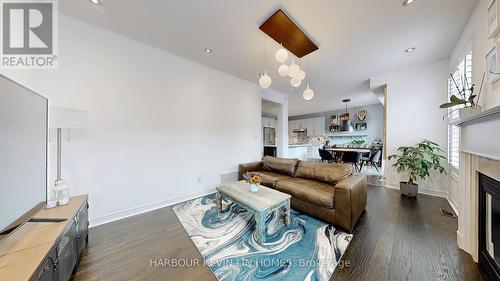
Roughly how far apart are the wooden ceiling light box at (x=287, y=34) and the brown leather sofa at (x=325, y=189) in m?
2.13

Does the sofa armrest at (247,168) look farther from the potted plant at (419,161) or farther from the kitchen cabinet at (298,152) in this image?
the kitchen cabinet at (298,152)

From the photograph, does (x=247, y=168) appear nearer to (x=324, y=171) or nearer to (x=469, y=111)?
(x=324, y=171)

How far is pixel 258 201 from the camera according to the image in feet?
6.92

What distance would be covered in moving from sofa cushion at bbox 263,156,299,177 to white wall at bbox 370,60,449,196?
8.20ft

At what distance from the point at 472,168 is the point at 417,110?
Answer: 2.57 metres

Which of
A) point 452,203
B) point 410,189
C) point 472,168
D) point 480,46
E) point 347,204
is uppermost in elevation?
point 480,46

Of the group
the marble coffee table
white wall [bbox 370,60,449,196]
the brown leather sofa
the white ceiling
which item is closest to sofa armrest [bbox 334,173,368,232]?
the brown leather sofa

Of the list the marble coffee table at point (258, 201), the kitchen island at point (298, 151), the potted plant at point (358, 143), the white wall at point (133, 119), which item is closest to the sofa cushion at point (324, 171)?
the marble coffee table at point (258, 201)

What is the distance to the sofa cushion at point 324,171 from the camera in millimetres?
2725

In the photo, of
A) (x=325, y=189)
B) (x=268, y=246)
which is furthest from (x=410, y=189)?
(x=268, y=246)

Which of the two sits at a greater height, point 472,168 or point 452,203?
point 472,168

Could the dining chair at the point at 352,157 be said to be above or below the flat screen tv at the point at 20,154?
below

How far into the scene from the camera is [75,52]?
2.24 meters

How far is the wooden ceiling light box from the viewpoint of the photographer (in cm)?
220
